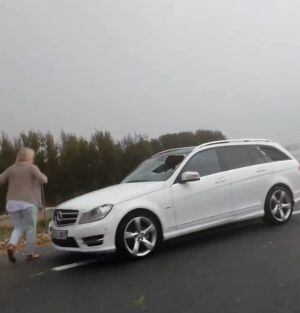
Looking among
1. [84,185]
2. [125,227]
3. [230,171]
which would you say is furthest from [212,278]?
[84,185]

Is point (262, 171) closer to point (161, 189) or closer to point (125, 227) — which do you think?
point (161, 189)

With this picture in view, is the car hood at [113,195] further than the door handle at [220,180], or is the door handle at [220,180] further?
the door handle at [220,180]

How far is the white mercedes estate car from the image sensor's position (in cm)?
665

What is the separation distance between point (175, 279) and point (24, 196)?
271 cm

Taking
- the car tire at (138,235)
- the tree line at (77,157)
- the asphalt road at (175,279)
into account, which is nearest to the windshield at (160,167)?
the car tire at (138,235)

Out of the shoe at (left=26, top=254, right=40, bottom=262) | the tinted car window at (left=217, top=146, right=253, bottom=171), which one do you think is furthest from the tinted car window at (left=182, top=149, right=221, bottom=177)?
the shoe at (left=26, top=254, right=40, bottom=262)

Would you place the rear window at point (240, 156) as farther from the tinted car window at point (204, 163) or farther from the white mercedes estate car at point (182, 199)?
the tinted car window at point (204, 163)

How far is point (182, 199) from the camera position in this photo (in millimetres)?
7285

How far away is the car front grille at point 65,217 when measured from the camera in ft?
22.3

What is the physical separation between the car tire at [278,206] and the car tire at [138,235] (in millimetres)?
2280

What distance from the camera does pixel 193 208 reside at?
7.39m

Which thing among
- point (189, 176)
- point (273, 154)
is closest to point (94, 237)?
point (189, 176)

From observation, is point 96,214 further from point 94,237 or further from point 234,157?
point 234,157

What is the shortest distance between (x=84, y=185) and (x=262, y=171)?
31.0ft
